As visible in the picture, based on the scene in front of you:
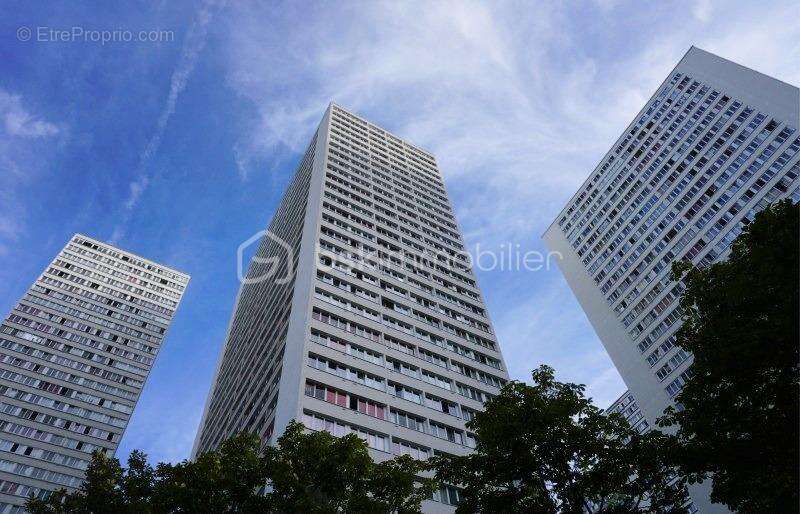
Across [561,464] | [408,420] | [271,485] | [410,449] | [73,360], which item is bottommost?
[561,464]

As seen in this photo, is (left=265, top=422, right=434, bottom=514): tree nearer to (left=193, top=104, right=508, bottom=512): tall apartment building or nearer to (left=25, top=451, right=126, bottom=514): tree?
(left=25, top=451, right=126, bottom=514): tree

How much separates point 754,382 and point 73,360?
75799 mm

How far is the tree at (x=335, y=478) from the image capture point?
602 inches

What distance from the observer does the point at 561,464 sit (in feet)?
50.0

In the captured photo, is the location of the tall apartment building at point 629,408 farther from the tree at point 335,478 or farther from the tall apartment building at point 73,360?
the tree at point 335,478

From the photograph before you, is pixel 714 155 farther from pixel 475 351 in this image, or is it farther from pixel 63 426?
pixel 63 426

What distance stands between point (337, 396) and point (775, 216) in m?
25.2

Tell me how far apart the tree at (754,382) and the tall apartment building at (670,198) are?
A: 130ft

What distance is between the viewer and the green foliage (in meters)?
15.2

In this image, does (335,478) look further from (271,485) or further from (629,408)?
(629,408)

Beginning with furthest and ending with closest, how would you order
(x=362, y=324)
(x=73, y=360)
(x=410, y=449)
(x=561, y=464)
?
(x=73, y=360) < (x=362, y=324) < (x=410, y=449) < (x=561, y=464)

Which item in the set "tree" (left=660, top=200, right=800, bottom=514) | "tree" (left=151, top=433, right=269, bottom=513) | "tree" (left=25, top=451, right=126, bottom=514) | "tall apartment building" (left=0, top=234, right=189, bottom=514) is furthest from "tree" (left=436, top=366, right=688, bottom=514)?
"tall apartment building" (left=0, top=234, right=189, bottom=514)

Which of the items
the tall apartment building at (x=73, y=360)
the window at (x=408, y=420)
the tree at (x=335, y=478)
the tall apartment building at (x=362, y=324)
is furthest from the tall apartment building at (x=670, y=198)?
the tall apartment building at (x=73, y=360)

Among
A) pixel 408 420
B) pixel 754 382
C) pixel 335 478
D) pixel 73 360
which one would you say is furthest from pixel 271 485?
pixel 73 360
